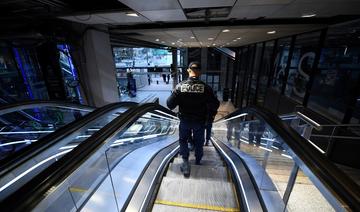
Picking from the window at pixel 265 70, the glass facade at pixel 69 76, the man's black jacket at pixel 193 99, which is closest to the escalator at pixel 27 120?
the glass facade at pixel 69 76

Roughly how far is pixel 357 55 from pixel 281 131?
12.2ft

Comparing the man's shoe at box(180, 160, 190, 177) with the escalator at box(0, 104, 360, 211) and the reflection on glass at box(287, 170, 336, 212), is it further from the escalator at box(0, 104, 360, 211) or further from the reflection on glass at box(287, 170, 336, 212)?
the reflection on glass at box(287, 170, 336, 212)

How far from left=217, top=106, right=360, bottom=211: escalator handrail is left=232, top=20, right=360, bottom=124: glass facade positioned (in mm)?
3491

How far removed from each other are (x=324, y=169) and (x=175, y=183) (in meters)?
1.52

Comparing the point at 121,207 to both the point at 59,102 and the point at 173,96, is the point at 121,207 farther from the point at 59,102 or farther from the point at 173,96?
the point at 59,102

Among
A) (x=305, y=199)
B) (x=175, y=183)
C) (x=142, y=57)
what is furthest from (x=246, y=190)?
(x=142, y=57)

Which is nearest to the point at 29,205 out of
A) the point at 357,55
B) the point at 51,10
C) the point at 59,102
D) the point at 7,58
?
the point at 59,102

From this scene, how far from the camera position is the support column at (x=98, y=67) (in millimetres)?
4203

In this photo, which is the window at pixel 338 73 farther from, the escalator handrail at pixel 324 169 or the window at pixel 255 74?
the window at pixel 255 74

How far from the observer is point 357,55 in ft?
11.8

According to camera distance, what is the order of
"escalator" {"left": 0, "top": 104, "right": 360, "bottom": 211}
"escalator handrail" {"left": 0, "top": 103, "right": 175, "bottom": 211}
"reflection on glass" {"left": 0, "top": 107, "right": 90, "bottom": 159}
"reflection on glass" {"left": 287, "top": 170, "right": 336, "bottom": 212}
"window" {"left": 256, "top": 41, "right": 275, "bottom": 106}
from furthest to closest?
"window" {"left": 256, "top": 41, "right": 275, "bottom": 106}, "reflection on glass" {"left": 0, "top": 107, "right": 90, "bottom": 159}, "reflection on glass" {"left": 287, "top": 170, "right": 336, "bottom": 212}, "escalator" {"left": 0, "top": 104, "right": 360, "bottom": 211}, "escalator handrail" {"left": 0, "top": 103, "right": 175, "bottom": 211}

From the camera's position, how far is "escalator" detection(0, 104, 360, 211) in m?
0.81

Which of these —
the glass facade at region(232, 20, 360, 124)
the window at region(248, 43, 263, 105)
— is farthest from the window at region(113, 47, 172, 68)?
the glass facade at region(232, 20, 360, 124)

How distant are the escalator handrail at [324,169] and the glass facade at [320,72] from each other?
349 cm
